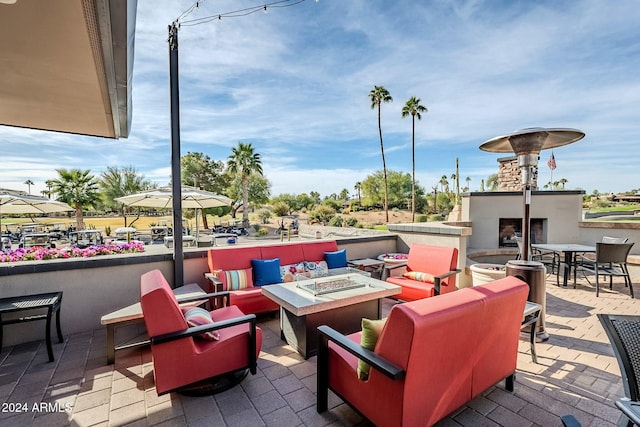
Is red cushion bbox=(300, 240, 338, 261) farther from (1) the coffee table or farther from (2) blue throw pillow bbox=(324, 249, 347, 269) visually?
(1) the coffee table

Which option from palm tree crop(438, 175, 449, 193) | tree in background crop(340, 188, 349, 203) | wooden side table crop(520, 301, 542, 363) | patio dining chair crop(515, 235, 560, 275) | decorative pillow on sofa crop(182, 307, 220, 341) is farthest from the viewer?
palm tree crop(438, 175, 449, 193)

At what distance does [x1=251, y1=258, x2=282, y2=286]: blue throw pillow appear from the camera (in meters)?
3.98

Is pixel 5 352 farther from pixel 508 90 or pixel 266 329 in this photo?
pixel 508 90

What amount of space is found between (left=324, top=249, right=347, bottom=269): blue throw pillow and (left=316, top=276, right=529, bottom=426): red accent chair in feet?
8.34

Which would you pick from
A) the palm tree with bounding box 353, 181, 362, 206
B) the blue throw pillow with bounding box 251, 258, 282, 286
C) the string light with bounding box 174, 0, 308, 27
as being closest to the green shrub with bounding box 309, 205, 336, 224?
the palm tree with bounding box 353, 181, 362, 206

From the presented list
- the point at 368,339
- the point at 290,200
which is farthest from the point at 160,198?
the point at 290,200

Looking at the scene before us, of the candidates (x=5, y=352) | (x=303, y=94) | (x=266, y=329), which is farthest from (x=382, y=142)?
(x=5, y=352)

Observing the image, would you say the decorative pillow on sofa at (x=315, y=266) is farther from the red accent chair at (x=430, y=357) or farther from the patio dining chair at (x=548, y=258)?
the patio dining chair at (x=548, y=258)

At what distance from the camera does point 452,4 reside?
190 inches

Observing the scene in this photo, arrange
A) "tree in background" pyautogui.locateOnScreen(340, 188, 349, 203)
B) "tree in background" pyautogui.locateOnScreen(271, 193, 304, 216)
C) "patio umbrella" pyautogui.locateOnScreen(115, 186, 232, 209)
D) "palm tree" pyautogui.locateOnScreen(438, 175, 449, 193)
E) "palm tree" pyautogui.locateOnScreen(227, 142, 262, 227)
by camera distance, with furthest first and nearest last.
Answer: "palm tree" pyautogui.locateOnScreen(438, 175, 449, 193) → "tree in background" pyautogui.locateOnScreen(340, 188, 349, 203) → "tree in background" pyautogui.locateOnScreen(271, 193, 304, 216) → "palm tree" pyautogui.locateOnScreen(227, 142, 262, 227) → "patio umbrella" pyautogui.locateOnScreen(115, 186, 232, 209)

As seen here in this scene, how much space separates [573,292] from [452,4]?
17.6ft

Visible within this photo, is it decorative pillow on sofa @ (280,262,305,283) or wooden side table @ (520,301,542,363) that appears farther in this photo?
decorative pillow on sofa @ (280,262,305,283)

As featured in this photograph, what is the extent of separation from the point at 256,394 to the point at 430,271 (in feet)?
9.77

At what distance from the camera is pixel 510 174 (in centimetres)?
852
